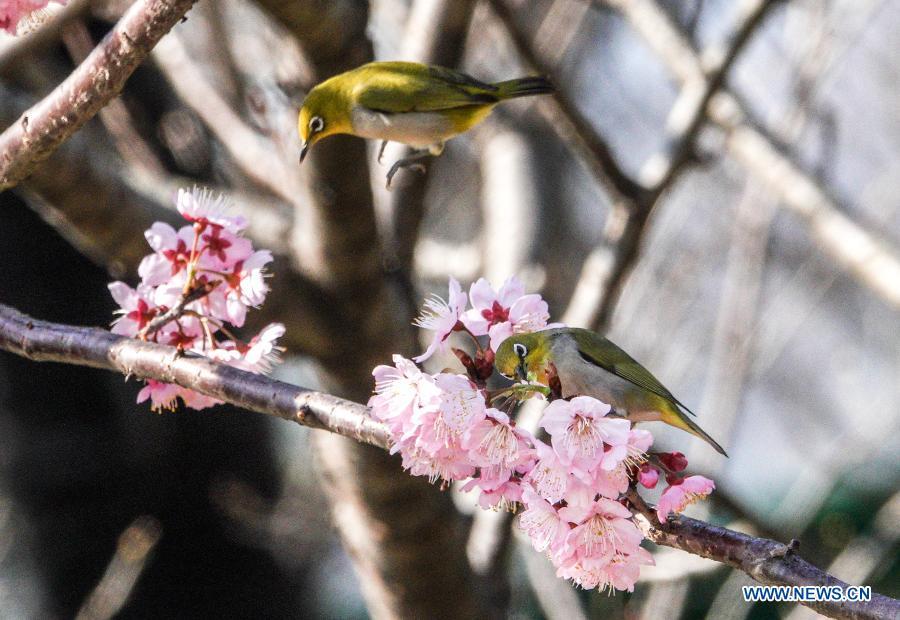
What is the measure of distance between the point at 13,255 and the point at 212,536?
82.5 inches

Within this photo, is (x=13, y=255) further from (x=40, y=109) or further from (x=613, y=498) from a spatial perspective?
(x=613, y=498)

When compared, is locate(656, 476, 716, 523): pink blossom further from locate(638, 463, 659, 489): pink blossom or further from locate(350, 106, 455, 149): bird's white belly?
locate(350, 106, 455, 149): bird's white belly

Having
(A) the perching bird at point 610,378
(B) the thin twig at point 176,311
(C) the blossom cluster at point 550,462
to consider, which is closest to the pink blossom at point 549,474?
(C) the blossom cluster at point 550,462

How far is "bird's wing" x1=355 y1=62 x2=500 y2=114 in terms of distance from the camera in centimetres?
310

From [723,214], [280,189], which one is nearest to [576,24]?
[280,189]

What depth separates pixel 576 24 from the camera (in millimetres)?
4992

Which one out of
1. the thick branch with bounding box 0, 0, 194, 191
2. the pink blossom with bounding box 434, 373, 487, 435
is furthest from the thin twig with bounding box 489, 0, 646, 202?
the pink blossom with bounding box 434, 373, 487, 435

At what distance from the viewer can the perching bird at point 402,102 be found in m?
3.03

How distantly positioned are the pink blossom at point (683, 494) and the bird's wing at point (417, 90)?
6.32 feet

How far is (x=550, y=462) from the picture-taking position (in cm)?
144

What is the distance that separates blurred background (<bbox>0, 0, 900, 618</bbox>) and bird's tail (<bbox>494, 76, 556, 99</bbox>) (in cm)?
51

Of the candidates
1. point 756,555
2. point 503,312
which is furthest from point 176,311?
point 756,555

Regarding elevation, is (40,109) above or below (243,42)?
above

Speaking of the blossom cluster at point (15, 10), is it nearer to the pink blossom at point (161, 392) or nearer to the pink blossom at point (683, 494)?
the pink blossom at point (161, 392)
